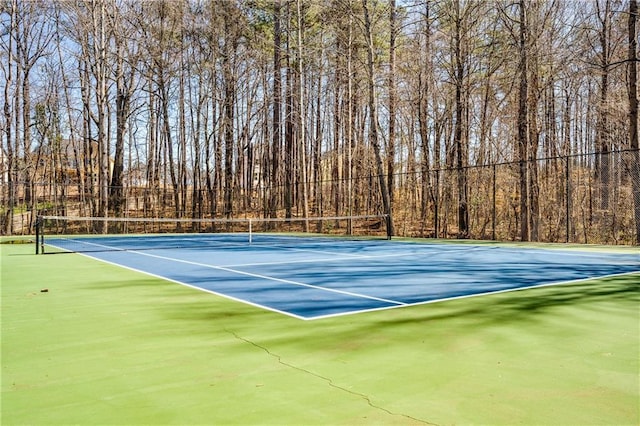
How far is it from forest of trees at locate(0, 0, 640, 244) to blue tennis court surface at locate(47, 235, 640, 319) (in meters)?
6.11

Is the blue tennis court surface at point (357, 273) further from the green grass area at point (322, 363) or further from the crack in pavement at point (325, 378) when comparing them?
the crack in pavement at point (325, 378)

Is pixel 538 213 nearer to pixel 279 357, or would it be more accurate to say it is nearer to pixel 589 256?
pixel 589 256

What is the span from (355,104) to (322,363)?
74.5ft

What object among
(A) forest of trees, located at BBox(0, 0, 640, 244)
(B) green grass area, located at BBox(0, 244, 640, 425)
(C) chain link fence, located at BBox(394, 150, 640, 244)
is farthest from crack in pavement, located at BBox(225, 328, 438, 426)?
(A) forest of trees, located at BBox(0, 0, 640, 244)

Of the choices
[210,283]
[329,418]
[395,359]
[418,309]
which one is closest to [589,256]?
[418,309]

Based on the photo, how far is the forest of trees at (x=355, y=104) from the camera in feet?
54.6

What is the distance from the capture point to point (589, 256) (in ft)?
30.3

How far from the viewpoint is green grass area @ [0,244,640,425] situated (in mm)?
2184

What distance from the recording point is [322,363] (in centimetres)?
289

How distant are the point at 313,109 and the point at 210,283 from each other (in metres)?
22.7

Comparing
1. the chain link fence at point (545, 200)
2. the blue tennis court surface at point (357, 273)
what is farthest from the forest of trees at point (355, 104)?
the blue tennis court surface at point (357, 273)

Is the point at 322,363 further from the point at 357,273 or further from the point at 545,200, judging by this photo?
the point at 545,200

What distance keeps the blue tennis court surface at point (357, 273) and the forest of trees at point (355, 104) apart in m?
6.11

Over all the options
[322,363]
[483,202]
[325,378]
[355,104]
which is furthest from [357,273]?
[355,104]
